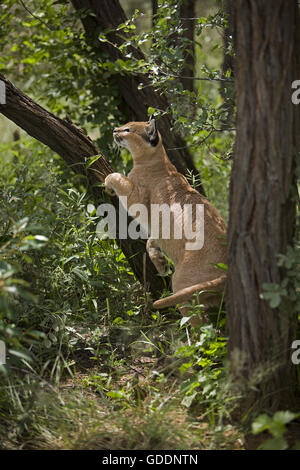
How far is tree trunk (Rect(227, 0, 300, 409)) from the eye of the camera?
8.39 ft

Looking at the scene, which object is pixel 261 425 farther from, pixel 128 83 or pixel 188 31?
pixel 188 31

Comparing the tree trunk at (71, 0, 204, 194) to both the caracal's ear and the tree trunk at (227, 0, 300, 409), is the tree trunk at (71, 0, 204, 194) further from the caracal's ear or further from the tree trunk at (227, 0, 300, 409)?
the tree trunk at (227, 0, 300, 409)

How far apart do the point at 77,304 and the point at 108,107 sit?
2.36 metres

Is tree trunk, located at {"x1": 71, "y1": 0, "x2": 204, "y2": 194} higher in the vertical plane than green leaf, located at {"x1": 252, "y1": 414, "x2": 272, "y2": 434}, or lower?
higher

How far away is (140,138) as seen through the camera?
14.4 ft

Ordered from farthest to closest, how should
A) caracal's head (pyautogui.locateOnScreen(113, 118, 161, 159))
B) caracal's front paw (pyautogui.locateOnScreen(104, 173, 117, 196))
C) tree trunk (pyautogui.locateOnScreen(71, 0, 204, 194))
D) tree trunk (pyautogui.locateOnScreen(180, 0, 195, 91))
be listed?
tree trunk (pyautogui.locateOnScreen(180, 0, 195, 91)), tree trunk (pyautogui.locateOnScreen(71, 0, 204, 194)), caracal's head (pyautogui.locateOnScreen(113, 118, 161, 159)), caracal's front paw (pyautogui.locateOnScreen(104, 173, 117, 196))

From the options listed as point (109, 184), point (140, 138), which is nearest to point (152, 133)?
point (140, 138)

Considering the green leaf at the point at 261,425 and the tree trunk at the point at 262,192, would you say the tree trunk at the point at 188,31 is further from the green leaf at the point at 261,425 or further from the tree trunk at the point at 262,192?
the green leaf at the point at 261,425

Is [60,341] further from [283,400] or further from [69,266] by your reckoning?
[283,400]

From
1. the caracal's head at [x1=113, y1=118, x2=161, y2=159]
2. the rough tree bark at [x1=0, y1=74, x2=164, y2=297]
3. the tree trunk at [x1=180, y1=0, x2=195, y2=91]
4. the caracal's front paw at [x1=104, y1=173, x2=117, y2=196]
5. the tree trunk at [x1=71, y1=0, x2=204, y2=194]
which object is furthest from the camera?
the tree trunk at [x1=180, y1=0, x2=195, y2=91]

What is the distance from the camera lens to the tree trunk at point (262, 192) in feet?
8.39

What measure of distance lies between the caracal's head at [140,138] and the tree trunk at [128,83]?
65 centimetres

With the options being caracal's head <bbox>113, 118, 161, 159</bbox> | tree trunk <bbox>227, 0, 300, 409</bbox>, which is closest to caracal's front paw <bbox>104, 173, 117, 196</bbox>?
caracal's head <bbox>113, 118, 161, 159</bbox>

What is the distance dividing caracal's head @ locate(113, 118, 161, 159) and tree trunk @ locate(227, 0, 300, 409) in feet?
5.22
